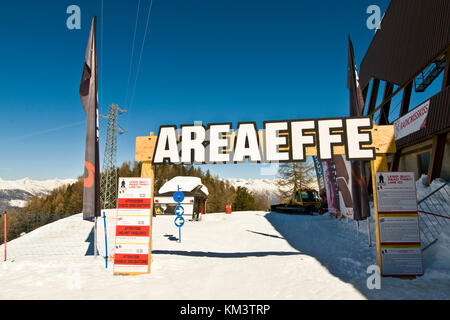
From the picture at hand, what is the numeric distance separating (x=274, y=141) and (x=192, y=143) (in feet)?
7.78

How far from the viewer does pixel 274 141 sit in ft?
22.1

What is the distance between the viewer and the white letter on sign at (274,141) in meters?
6.66

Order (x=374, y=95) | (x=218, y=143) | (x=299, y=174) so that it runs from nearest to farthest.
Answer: (x=218, y=143), (x=374, y=95), (x=299, y=174)

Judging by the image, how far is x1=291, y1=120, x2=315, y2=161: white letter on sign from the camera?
21.6 ft

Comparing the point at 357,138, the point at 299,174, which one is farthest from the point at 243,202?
the point at 357,138

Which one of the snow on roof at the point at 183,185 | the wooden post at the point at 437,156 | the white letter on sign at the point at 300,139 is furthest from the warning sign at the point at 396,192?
the snow on roof at the point at 183,185

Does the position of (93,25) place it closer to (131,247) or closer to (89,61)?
(89,61)

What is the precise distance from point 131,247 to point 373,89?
23.5 m

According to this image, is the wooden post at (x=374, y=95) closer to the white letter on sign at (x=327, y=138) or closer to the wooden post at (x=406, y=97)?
the wooden post at (x=406, y=97)

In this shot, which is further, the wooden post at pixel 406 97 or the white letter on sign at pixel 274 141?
the wooden post at pixel 406 97

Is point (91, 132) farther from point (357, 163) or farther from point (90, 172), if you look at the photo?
point (357, 163)

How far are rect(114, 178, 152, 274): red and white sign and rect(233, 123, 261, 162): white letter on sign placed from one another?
2609 millimetres

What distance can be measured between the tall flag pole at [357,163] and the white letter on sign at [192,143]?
5556 millimetres
